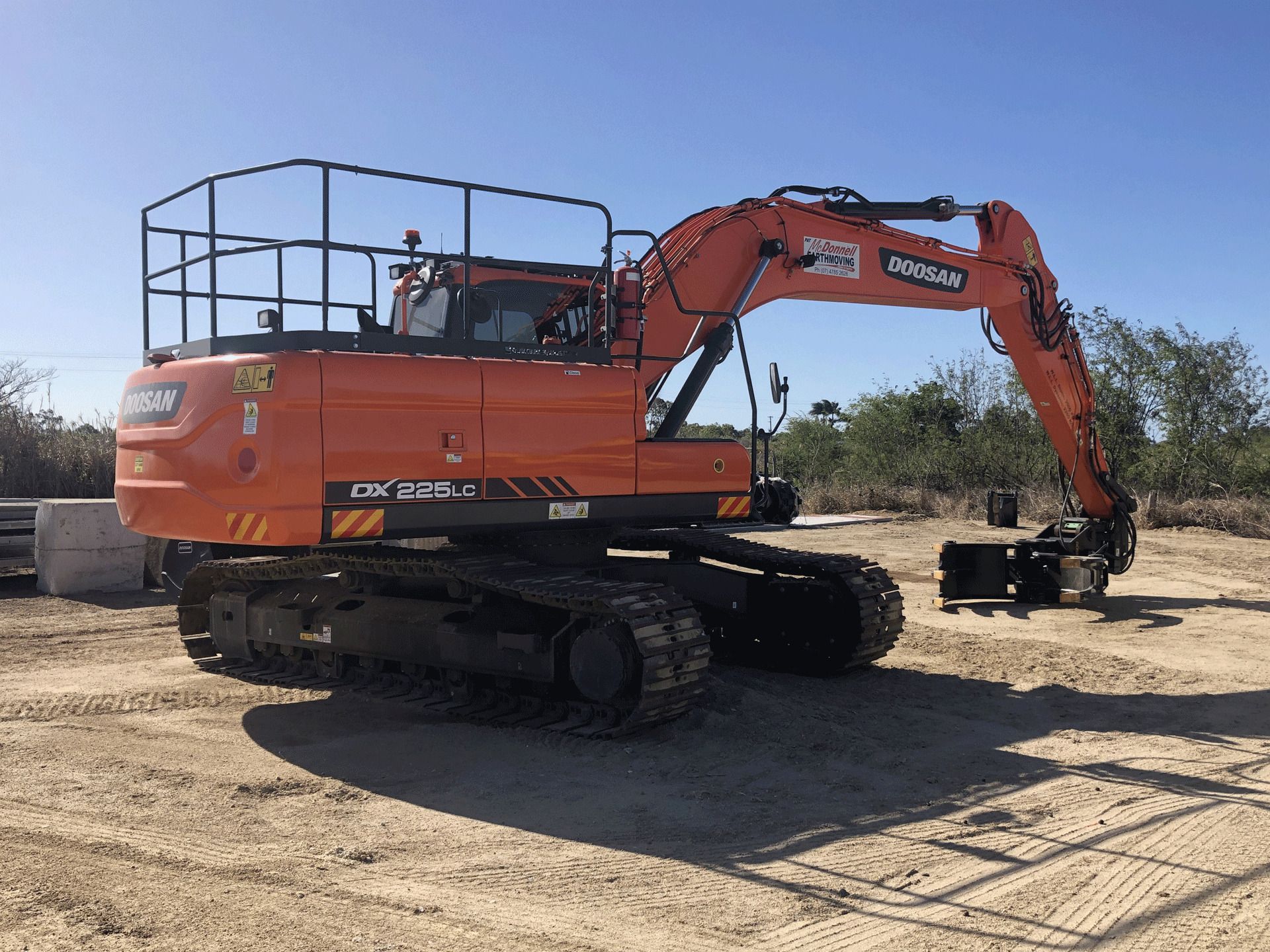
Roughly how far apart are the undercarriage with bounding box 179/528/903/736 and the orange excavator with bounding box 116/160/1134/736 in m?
0.02

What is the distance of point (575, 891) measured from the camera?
4.13 m

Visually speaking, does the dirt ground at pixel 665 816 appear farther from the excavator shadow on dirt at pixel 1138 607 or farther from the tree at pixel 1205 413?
the tree at pixel 1205 413

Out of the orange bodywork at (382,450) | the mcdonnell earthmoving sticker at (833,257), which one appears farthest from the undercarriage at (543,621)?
the mcdonnell earthmoving sticker at (833,257)

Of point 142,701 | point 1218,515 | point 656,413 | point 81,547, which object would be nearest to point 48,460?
point 81,547

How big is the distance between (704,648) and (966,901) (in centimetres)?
259

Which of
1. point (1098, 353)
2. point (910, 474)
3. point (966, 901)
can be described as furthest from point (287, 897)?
point (910, 474)

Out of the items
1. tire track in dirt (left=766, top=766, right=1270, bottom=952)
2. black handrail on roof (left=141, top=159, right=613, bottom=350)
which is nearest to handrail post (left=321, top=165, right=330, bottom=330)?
black handrail on roof (left=141, top=159, right=613, bottom=350)

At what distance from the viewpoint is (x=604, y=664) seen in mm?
6320

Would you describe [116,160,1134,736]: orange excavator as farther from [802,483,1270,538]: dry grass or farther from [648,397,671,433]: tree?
[802,483,1270,538]: dry grass

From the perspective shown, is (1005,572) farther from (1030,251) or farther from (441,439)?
(441,439)

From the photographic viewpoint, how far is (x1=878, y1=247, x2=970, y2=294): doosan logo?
9.48 m

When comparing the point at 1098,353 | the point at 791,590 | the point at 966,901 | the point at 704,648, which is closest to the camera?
the point at 966,901

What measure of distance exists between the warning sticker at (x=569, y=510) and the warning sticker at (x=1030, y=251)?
21.7 feet

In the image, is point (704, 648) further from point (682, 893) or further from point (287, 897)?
point (287, 897)
